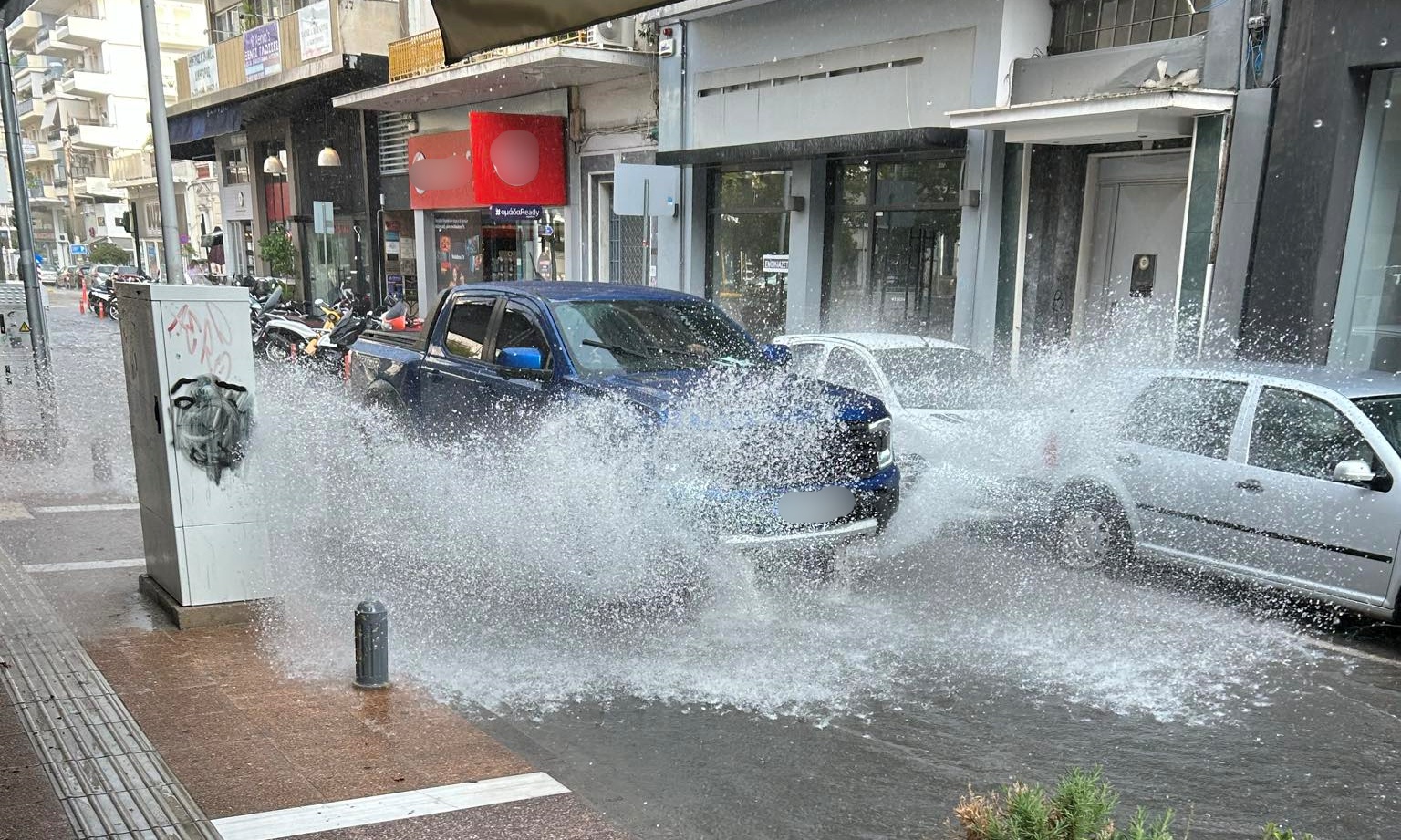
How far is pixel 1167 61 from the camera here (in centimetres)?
1127

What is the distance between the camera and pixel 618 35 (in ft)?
57.1

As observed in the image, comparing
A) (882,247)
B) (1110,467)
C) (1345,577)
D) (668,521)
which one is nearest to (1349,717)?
(1345,577)

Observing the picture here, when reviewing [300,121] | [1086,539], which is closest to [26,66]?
[300,121]

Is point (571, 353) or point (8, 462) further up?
point (571, 353)

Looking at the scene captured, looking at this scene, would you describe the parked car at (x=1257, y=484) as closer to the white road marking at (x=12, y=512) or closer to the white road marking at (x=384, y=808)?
the white road marking at (x=384, y=808)

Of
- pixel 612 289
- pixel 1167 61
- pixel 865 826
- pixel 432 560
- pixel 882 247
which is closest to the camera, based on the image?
pixel 865 826

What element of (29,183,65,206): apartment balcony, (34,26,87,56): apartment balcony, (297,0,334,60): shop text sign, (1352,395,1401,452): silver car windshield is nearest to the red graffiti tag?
(1352,395,1401,452): silver car windshield

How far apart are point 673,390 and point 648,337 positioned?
3.28ft

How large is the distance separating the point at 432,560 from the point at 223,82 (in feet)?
82.2

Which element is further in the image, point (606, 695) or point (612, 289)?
point (612, 289)

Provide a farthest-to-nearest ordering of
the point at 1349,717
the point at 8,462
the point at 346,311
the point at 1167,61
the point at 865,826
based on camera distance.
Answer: the point at 346,311
the point at 1167,61
the point at 8,462
the point at 1349,717
the point at 865,826

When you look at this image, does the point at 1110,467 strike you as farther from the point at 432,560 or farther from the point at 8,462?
the point at 8,462

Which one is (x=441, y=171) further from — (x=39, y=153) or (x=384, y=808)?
(x=39, y=153)

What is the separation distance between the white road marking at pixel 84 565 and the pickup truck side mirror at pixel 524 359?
2.77 metres
